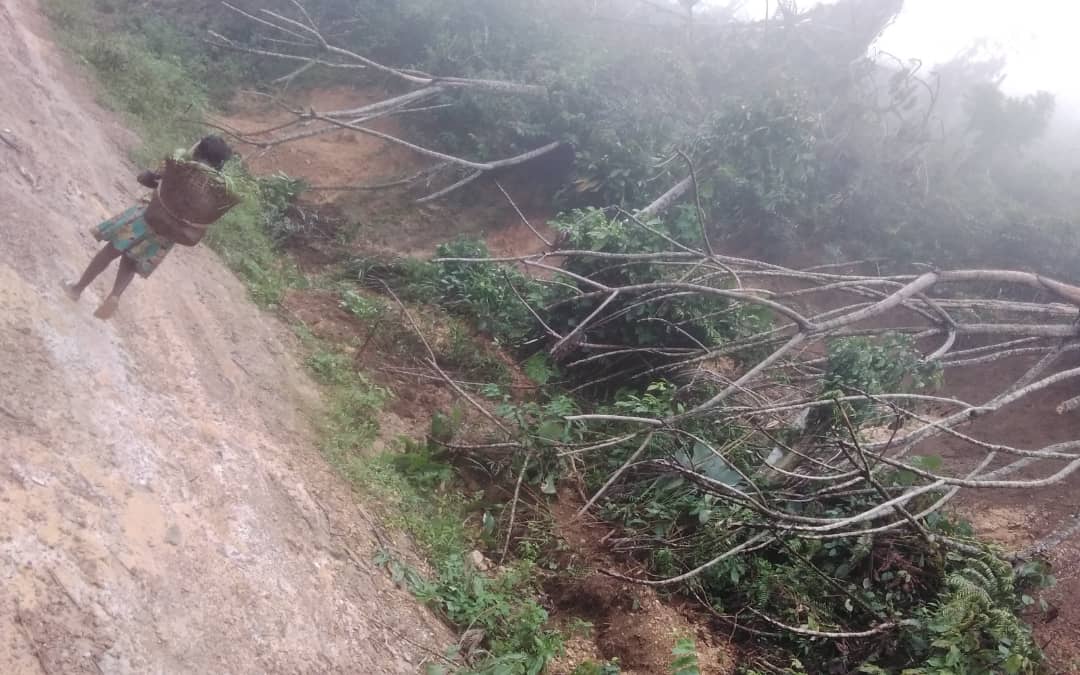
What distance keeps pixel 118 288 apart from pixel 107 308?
0.49 feet

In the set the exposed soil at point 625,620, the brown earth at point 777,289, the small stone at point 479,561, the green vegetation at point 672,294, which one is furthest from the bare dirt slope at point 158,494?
the brown earth at point 777,289

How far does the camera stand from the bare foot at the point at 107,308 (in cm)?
376

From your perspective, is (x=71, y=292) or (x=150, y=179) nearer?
(x=150, y=179)

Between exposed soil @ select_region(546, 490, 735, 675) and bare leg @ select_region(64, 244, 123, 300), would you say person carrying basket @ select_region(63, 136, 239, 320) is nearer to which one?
bare leg @ select_region(64, 244, 123, 300)

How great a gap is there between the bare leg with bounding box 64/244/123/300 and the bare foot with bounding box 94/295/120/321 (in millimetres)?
149

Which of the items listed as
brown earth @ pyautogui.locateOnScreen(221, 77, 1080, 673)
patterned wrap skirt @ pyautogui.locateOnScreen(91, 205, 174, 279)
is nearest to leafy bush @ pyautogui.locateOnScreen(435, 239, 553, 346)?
brown earth @ pyautogui.locateOnScreen(221, 77, 1080, 673)

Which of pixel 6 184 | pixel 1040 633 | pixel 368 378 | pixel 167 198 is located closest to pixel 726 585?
pixel 1040 633

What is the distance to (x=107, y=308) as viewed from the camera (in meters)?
3.77

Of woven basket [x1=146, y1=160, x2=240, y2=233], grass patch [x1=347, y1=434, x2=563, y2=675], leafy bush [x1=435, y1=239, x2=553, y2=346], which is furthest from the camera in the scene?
leafy bush [x1=435, y1=239, x2=553, y2=346]

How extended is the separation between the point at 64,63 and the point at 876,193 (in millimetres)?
10371

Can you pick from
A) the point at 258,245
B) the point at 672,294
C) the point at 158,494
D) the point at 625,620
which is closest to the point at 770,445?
the point at 672,294

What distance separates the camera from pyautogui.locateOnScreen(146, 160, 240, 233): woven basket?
11.2 feet

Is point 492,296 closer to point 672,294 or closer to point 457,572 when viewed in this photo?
point 672,294

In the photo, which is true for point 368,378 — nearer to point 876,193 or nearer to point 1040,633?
point 1040,633
